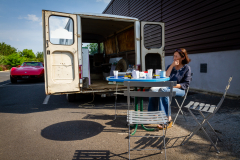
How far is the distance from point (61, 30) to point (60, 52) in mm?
594

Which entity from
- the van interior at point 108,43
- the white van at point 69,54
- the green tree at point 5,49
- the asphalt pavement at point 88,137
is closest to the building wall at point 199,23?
the white van at point 69,54

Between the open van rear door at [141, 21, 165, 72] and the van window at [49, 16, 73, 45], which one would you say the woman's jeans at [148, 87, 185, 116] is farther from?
the van window at [49, 16, 73, 45]

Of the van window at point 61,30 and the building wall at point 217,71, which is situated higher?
the van window at point 61,30

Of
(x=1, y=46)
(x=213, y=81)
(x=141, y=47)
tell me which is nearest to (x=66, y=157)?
(x=141, y=47)

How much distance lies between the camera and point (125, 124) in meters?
3.65

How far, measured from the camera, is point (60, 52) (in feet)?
15.1

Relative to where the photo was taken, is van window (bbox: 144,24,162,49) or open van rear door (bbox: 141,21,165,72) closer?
open van rear door (bbox: 141,21,165,72)

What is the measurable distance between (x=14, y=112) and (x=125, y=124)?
3.18 meters

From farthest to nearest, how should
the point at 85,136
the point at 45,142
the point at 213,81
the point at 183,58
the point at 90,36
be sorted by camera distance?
the point at 90,36 < the point at 213,81 < the point at 183,58 < the point at 85,136 < the point at 45,142

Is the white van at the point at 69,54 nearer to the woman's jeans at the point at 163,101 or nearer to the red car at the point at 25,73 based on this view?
the woman's jeans at the point at 163,101

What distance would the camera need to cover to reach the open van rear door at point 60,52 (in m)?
4.41

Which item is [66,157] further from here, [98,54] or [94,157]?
[98,54]

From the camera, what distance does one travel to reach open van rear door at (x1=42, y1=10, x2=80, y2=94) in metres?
4.41

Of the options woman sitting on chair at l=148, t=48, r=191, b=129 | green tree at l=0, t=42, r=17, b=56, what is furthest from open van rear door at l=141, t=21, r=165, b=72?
green tree at l=0, t=42, r=17, b=56
